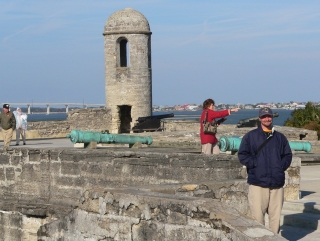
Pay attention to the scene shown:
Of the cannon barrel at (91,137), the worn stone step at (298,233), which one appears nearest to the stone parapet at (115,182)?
the worn stone step at (298,233)

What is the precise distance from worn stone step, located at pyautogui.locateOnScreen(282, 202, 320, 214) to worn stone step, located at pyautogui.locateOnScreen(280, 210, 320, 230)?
0.07 m

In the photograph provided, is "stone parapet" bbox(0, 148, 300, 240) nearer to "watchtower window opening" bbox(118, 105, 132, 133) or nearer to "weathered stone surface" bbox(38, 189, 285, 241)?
"weathered stone surface" bbox(38, 189, 285, 241)

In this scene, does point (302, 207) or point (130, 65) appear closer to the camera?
point (302, 207)

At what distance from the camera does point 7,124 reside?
1731cm

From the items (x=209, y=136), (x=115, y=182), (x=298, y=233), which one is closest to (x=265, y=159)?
(x=298, y=233)

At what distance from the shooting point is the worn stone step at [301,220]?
27.5ft

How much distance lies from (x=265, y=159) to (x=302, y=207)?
8.33 feet

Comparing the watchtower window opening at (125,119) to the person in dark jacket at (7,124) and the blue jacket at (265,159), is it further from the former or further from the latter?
the blue jacket at (265,159)

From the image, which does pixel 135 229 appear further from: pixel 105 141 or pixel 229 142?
pixel 105 141

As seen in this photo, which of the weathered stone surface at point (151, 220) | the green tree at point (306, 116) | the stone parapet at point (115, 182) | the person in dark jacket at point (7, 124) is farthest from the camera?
the green tree at point (306, 116)

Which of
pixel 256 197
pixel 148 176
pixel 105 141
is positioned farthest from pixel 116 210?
pixel 105 141

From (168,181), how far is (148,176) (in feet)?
1.28

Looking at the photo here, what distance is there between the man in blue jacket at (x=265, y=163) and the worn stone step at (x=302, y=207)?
6.79 ft

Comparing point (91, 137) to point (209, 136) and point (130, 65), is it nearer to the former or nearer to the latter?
point (209, 136)
